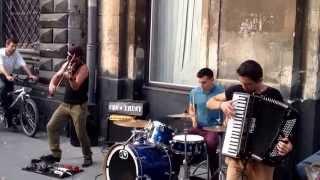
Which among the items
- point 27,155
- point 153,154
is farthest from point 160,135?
point 27,155

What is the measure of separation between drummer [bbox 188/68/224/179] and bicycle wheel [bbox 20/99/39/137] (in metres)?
3.74

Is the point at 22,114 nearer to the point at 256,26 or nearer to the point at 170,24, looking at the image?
the point at 170,24

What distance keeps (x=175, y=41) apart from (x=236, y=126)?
15.3 ft

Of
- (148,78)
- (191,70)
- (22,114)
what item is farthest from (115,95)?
(22,114)

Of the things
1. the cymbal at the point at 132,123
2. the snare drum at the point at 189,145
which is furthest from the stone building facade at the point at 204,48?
the snare drum at the point at 189,145

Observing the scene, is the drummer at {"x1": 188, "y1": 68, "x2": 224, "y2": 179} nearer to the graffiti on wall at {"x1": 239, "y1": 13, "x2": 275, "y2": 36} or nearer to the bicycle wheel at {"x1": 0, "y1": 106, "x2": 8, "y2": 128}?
the graffiti on wall at {"x1": 239, "y1": 13, "x2": 275, "y2": 36}

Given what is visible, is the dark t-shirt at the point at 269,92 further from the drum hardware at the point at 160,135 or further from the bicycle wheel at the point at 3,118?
the bicycle wheel at the point at 3,118

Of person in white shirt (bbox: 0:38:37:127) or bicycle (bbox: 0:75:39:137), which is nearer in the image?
bicycle (bbox: 0:75:39:137)

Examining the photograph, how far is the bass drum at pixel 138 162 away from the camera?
21.0 feet

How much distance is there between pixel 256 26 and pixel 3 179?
12.7 ft

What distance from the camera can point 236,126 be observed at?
5023mm

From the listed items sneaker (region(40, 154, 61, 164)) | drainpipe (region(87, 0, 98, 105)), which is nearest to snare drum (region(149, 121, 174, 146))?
sneaker (region(40, 154, 61, 164))

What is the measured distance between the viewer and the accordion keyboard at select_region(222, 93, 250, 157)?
497 centimetres

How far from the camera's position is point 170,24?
379 inches
